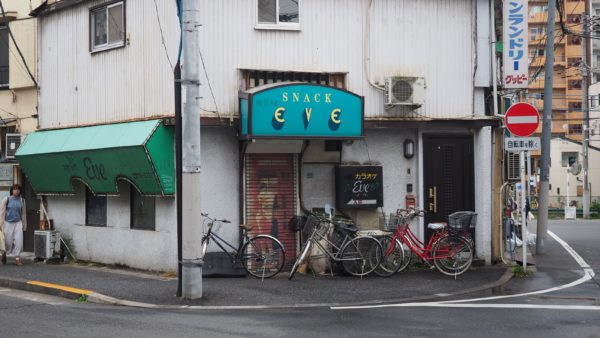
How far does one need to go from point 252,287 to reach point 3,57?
426 inches

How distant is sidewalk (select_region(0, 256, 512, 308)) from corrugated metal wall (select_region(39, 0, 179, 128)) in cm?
330

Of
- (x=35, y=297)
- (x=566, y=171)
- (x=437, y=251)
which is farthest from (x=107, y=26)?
(x=566, y=171)

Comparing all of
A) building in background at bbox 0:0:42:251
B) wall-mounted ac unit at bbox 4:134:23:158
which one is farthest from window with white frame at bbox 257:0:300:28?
wall-mounted ac unit at bbox 4:134:23:158

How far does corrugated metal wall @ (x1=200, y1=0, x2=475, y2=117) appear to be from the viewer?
14.3 meters

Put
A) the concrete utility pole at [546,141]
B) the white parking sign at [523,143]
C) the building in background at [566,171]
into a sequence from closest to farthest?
the white parking sign at [523,143], the concrete utility pole at [546,141], the building in background at [566,171]

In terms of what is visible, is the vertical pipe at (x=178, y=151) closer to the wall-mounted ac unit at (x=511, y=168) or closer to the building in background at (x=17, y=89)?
the building in background at (x=17, y=89)

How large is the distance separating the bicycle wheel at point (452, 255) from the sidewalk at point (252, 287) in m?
0.19

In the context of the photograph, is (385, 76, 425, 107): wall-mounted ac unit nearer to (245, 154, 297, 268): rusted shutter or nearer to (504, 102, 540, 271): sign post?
(504, 102, 540, 271): sign post

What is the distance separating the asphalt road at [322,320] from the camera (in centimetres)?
900

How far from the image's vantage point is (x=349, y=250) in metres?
14.0

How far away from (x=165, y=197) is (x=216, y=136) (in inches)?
60.5

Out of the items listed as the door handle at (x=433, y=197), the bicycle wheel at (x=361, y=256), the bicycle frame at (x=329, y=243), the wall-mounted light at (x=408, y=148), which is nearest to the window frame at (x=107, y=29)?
the bicycle frame at (x=329, y=243)

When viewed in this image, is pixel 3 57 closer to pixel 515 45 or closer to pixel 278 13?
pixel 278 13

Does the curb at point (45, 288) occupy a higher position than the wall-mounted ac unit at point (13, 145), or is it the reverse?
the wall-mounted ac unit at point (13, 145)
